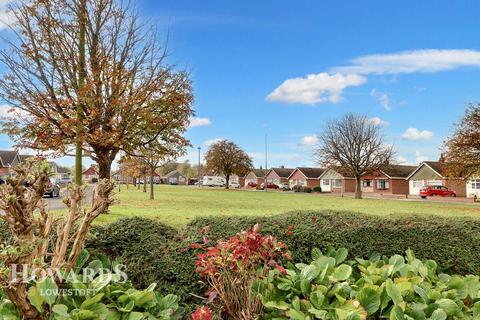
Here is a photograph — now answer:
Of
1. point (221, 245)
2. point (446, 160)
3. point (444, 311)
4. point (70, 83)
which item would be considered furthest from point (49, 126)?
point (446, 160)

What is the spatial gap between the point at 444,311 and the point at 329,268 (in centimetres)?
114

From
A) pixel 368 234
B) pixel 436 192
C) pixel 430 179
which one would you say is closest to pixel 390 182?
pixel 430 179

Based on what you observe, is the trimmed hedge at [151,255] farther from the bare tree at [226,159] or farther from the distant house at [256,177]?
the distant house at [256,177]

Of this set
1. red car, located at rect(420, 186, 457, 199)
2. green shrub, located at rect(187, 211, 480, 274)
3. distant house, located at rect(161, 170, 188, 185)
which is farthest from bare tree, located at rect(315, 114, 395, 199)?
distant house, located at rect(161, 170, 188, 185)

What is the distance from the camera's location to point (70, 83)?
16.2 m

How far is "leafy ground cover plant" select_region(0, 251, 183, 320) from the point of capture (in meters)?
3.10

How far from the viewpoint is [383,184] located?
7381cm

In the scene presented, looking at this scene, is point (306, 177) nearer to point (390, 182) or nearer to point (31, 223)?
point (390, 182)

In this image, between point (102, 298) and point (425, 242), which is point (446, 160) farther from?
point (102, 298)

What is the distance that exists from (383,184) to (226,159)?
97.3 ft

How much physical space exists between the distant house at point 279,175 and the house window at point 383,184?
2771cm

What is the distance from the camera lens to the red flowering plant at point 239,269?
388 centimetres

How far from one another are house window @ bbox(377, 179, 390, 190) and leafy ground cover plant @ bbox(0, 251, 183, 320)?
244 feet

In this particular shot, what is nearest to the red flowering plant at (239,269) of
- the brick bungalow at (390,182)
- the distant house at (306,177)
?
the brick bungalow at (390,182)
